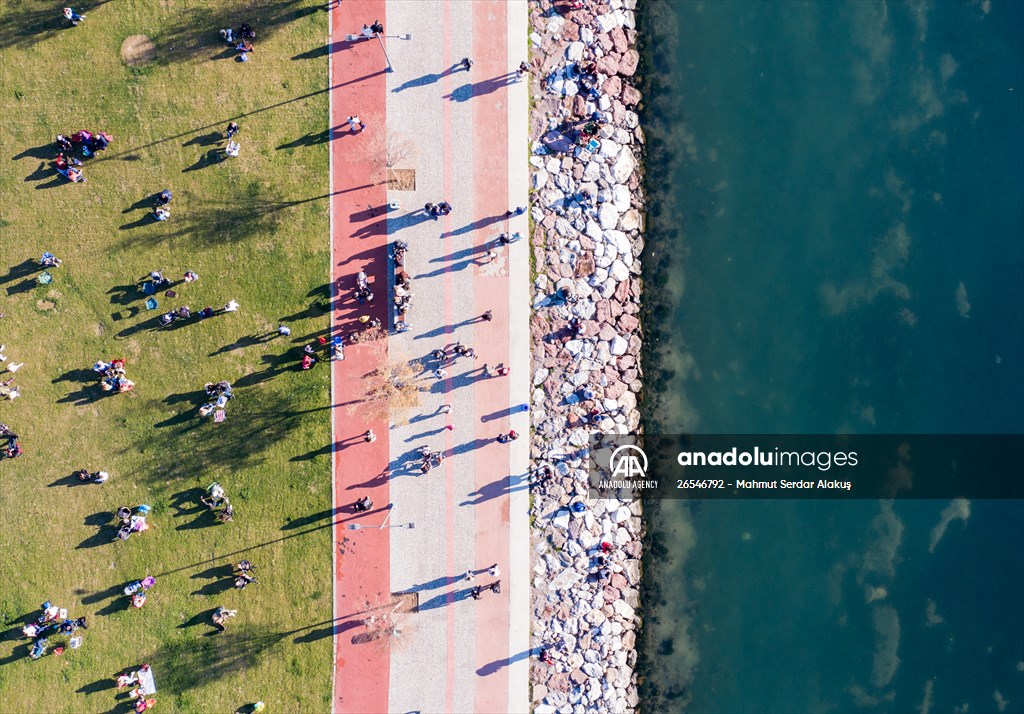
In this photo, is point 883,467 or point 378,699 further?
point 883,467

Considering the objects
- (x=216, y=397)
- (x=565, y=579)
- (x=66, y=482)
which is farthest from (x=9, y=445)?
(x=565, y=579)

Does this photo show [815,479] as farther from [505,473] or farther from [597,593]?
[505,473]

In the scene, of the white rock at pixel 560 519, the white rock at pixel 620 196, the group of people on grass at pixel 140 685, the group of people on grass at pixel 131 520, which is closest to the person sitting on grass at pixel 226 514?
the group of people on grass at pixel 131 520

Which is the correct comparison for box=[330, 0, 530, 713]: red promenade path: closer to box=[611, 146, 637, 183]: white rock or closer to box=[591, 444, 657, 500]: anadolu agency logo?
box=[591, 444, 657, 500]: anadolu agency logo

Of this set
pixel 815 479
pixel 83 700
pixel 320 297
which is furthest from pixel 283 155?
pixel 815 479

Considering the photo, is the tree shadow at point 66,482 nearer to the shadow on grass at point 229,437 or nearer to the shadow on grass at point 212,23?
the shadow on grass at point 229,437

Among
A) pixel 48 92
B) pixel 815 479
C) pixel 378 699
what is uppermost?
pixel 48 92

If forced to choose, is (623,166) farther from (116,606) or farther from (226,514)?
(116,606)
